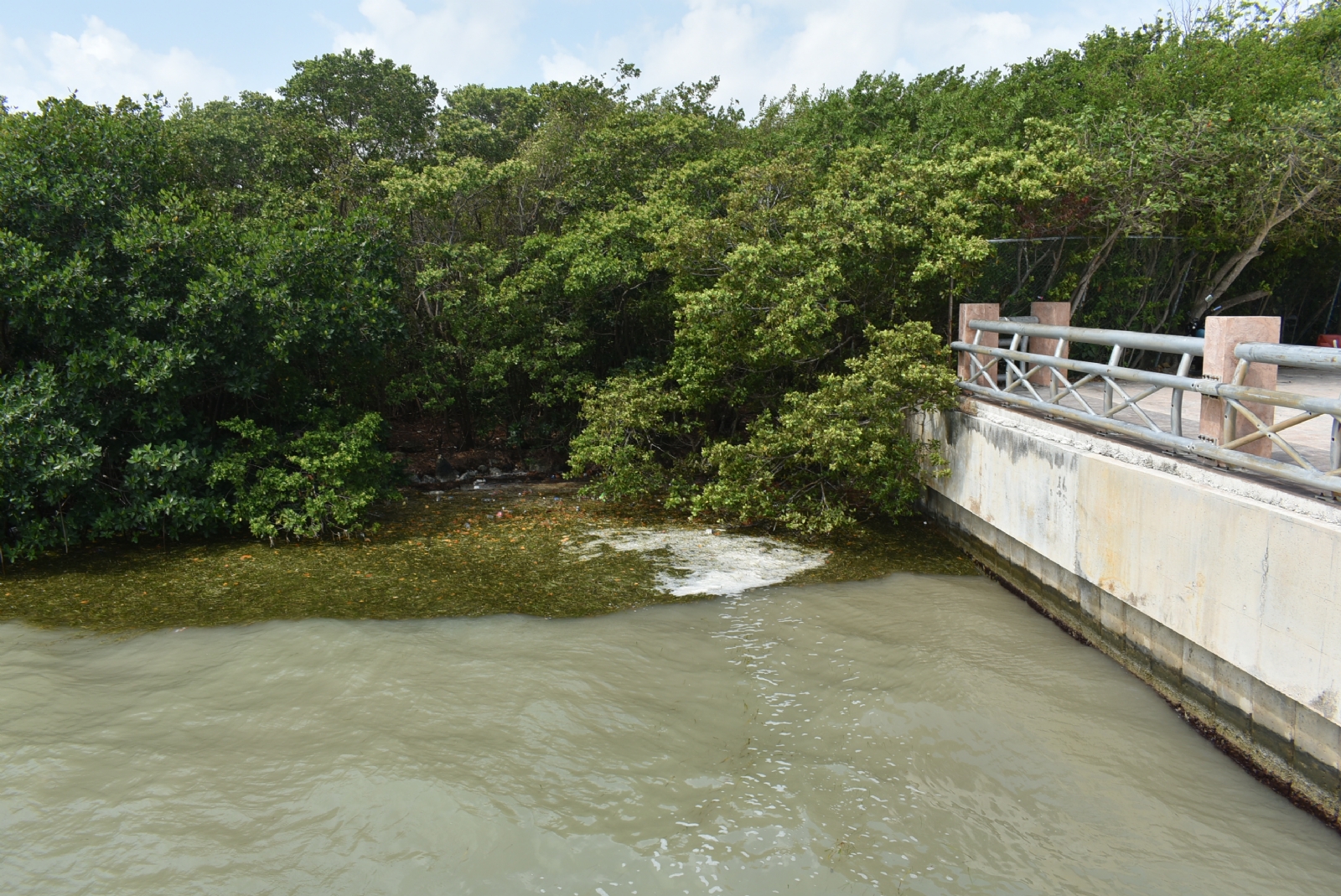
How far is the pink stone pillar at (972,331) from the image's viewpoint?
1199 centimetres

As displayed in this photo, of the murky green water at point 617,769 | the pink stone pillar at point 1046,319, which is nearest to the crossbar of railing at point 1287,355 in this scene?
the murky green water at point 617,769

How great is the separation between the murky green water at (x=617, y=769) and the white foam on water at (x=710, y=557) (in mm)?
1482

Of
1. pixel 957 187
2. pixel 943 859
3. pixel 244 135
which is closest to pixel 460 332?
pixel 244 135

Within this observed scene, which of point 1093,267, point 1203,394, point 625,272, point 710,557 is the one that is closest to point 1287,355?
point 1203,394

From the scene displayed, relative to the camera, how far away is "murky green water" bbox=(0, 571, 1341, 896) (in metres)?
5.32

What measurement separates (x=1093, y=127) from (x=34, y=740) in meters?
16.9

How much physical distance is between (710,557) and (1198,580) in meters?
6.30

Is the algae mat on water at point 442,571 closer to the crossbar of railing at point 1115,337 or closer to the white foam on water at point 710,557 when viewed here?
the white foam on water at point 710,557

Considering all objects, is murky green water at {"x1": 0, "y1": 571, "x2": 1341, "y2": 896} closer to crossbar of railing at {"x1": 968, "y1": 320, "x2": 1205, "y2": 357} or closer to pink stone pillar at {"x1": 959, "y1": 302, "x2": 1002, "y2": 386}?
crossbar of railing at {"x1": 968, "y1": 320, "x2": 1205, "y2": 357}

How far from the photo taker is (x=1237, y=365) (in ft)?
22.2

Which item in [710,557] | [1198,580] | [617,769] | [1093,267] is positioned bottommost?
[617,769]

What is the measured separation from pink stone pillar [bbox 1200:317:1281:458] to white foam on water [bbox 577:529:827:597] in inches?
207

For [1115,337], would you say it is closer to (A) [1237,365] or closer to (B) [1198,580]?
(A) [1237,365]

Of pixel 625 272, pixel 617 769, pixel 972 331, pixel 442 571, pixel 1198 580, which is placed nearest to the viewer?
pixel 617 769
